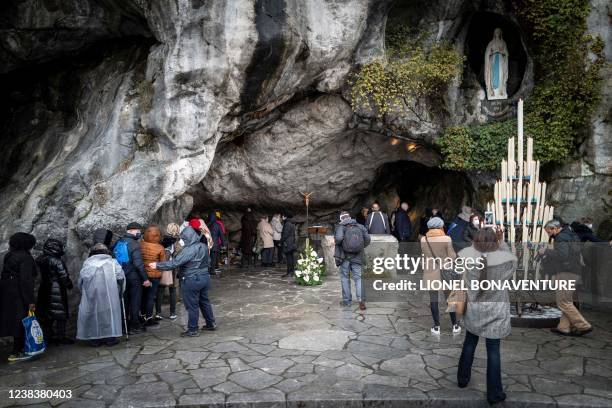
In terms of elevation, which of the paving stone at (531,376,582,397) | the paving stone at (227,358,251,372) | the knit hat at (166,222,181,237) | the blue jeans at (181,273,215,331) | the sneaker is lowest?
the paving stone at (531,376,582,397)

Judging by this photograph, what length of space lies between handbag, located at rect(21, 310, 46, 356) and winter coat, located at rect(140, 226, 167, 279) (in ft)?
5.81

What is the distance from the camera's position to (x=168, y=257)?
901 cm

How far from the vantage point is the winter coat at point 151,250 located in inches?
325

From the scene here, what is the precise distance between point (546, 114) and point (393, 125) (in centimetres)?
359

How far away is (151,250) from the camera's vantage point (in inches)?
326

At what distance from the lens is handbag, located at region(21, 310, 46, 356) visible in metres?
6.98

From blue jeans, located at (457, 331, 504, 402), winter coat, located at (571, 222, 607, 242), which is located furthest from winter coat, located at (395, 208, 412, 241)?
blue jeans, located at (457, 331, 504, 402)

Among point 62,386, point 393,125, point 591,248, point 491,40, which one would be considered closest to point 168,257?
point 62,386

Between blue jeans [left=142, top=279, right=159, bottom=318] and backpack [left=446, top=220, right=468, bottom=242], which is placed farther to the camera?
backpack [left=446, top=220, right=468, bottom=242]

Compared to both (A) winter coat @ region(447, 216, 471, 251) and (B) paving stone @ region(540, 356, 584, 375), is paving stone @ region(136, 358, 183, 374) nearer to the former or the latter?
(B) paving stone @ region(540, 356, 584, 375)

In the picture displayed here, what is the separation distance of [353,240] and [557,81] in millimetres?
6616

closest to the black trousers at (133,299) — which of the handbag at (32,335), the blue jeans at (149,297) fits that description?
the blue jeans at (149,297)

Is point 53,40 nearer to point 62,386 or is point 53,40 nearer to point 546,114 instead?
point 62,386

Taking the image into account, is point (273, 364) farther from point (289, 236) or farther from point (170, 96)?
point (289, 236)
